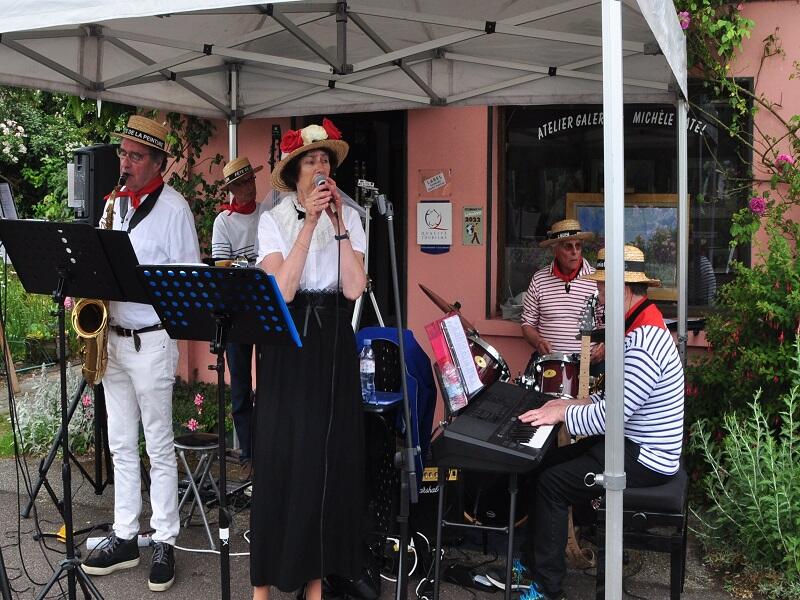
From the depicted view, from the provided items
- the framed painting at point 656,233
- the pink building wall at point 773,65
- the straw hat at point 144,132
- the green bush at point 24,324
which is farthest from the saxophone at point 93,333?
the green bush at point 24,324

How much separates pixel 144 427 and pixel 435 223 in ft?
9.81

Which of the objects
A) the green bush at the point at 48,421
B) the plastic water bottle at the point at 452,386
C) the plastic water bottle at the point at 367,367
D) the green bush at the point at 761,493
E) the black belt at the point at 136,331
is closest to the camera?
the plastic water bottle at the point at 452,386

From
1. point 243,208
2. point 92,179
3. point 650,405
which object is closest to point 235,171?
point 243,208

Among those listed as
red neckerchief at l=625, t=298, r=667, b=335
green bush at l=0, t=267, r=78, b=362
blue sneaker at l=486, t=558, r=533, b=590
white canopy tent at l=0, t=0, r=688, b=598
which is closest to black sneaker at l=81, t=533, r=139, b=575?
blue sneaker at l=486, t=558, r=533, b=590

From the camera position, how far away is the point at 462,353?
395 cm

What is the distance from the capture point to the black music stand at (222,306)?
3016mm

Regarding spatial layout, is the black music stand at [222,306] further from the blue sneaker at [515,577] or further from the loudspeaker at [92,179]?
the loudspeaker at [92,179]

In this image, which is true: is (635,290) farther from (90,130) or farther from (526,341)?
(90,130)

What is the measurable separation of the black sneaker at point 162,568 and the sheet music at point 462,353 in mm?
1709

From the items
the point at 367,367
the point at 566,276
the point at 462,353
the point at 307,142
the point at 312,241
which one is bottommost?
the point at 367,367

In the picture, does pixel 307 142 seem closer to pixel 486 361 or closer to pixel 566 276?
pixel 486 361

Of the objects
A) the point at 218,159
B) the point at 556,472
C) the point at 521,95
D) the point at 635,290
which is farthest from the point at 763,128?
the point at 218,159

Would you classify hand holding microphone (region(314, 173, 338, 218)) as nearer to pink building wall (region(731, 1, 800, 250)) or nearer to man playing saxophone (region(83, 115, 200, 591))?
man playing saxophone (region(83, 115, 200, 591))

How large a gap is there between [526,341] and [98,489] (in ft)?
9.58
